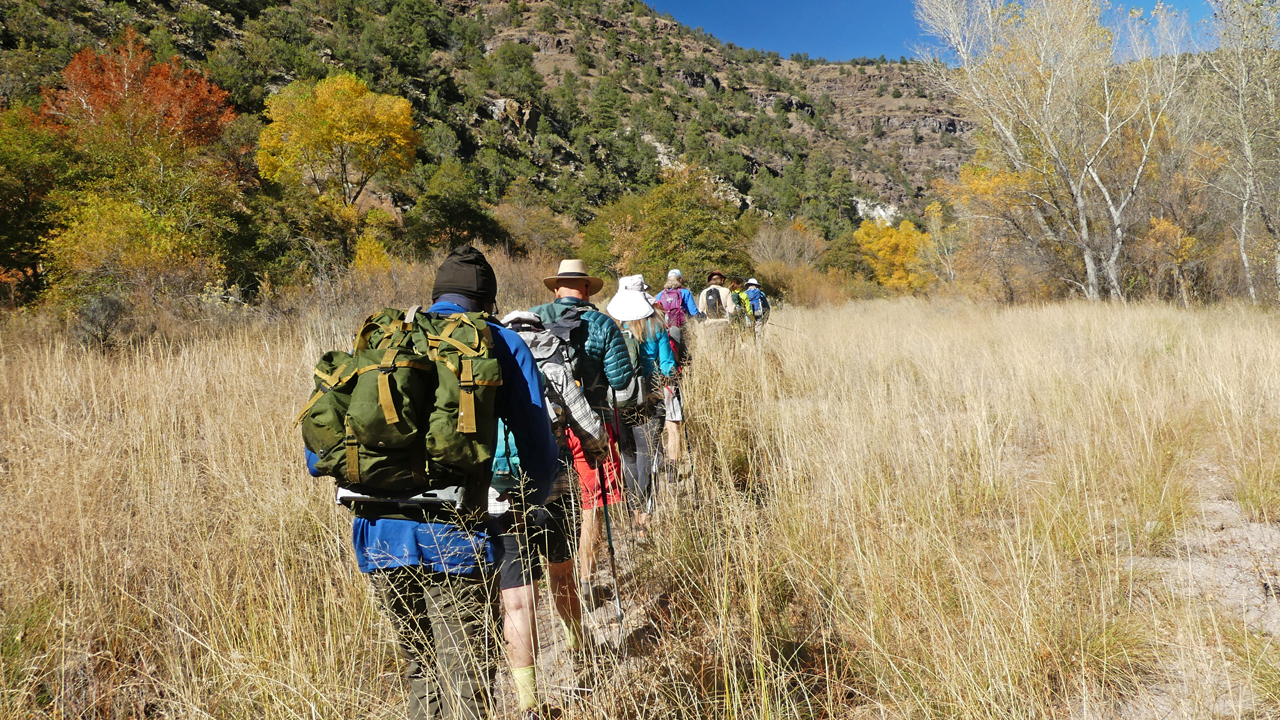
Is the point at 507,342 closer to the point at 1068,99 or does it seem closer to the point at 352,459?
the point at 352,459

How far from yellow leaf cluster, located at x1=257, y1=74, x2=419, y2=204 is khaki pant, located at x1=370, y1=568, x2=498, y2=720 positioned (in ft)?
94.8

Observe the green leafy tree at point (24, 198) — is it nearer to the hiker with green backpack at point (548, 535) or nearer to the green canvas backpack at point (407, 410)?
the hiker with green backpack at point (548, 535)

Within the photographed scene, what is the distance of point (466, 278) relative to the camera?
6.07ft

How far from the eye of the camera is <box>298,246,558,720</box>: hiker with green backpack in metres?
1.35

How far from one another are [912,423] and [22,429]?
6554mm

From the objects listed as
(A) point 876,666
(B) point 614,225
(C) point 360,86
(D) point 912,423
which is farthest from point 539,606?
(C) point 360,86

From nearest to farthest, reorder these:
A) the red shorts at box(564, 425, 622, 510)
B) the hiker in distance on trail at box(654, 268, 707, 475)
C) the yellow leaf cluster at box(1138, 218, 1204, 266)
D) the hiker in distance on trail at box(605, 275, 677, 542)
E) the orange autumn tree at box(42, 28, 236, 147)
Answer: the red shorts at box(564, 425, 622, 510), the hiker in distance on trail at box(605, 275, 677, 542), the hiker in distance on trail at box(654, 268, 707, 475), the yellow leaf cluster at box(1138, 218, 1204, 266), the orange autumn tree at box(42, 28, 236, 147)

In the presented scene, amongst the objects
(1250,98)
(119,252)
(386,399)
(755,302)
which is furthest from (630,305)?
(1250,98)

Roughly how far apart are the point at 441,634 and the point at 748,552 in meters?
1.29

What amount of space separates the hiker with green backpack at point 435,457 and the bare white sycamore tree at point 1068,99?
14699 mm

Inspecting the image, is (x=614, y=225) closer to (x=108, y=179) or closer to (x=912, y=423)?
(x=108, y=179)

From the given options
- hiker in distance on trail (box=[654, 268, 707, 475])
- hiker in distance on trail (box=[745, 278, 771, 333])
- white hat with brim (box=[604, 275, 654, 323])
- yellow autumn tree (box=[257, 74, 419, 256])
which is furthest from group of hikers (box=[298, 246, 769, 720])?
yellow autumn tree (box=[257, 74, 419, 256])

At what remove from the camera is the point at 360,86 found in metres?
27.5

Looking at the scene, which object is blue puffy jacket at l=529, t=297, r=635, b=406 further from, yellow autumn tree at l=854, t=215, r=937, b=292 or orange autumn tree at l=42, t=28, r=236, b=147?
yellow autumn tree at l=854, t=215, r=937, b=292
